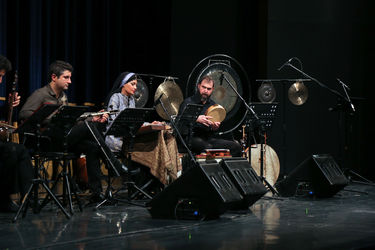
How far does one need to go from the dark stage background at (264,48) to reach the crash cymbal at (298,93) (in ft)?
0.74

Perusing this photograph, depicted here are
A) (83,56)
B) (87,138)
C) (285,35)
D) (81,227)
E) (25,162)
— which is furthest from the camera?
(285,35)

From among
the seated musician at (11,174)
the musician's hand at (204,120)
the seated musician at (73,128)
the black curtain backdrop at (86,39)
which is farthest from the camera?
the black curtain backdrop at (86,39)

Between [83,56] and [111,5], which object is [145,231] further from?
[111,5]

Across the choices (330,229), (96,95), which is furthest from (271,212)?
(96,95)

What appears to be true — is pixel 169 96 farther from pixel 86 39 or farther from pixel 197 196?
pixel 197 196

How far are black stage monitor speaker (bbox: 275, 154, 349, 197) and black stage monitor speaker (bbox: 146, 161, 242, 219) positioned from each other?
2094 mm

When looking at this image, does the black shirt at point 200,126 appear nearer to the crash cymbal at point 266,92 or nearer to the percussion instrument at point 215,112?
the percussion instrument at point 215,112

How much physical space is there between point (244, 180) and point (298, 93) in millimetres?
4010

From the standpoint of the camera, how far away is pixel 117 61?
31.5 ft

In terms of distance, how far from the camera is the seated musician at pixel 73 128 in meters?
6.00

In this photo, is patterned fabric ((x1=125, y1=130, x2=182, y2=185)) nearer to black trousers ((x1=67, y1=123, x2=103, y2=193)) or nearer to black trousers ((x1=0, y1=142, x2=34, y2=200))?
black trousers ((x1=67, y1=123, x2=103, y2=193))

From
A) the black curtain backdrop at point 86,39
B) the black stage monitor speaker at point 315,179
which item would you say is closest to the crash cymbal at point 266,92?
the black curtain backdrop at point 86,39

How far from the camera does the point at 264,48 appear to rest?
10.6 metres

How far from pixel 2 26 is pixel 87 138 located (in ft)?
8.11
